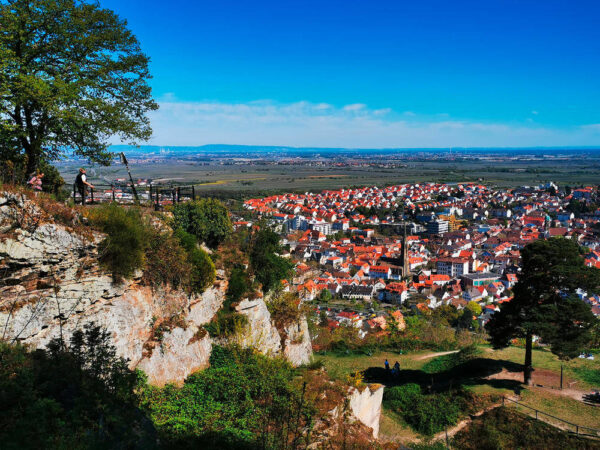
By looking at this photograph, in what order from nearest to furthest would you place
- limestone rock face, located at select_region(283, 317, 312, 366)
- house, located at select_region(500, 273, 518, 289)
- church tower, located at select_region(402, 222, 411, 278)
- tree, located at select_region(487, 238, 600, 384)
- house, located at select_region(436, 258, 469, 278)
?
tree, located at select_region(487, 238, 600, 384) → limestone rock face, located at select_region(283, 317, 312, 366) → house, located at select_region(500, 273, 518, 289) → church tower, located at select_region(402, 222, 411, 278) → house, located at select_region(436, 258, 469, 278)

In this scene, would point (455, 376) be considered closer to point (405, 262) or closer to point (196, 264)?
point (196, 264)

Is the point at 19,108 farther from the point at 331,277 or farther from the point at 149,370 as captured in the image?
the point at 331,277

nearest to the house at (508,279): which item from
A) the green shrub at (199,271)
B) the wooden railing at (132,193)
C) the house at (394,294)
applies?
the house at (394,294)

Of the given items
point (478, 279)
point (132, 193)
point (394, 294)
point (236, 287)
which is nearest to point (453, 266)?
point (478, 279)

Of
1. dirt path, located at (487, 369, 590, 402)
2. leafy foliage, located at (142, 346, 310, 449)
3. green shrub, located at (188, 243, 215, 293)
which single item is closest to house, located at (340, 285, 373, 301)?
dirt path, located at (487, 369, 590, 402)

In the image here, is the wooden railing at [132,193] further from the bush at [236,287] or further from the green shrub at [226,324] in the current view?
the green shrub at [226,324]

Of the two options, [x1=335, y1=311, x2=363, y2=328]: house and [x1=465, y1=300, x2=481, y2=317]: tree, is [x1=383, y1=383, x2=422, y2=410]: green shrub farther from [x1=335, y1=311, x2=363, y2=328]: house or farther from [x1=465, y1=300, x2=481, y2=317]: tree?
[x1=465, y1=300, x2=481, y2=317]: tree

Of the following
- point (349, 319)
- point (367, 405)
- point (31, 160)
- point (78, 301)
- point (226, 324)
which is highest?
point (31, 160)
